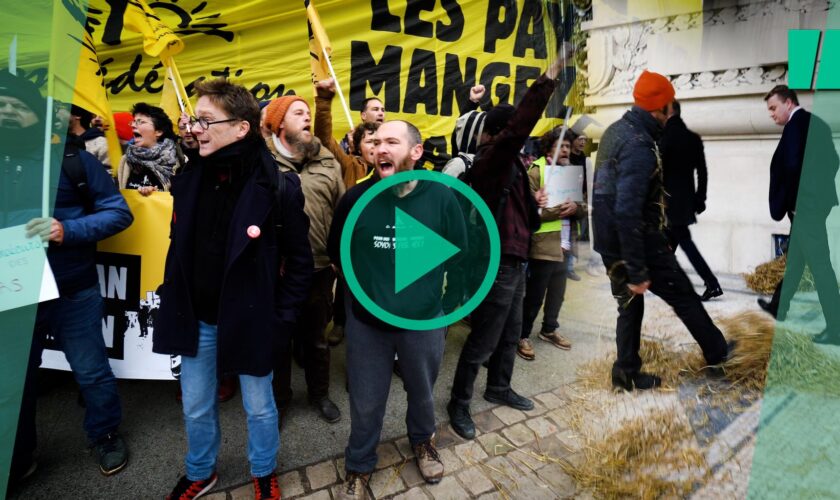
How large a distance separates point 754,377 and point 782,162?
638 millimetres

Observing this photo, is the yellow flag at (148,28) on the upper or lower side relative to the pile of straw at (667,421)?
upper

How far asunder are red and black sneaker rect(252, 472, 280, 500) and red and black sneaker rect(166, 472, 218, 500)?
0.87 feet

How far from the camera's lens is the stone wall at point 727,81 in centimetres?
110

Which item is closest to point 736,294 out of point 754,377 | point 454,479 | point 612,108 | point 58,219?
point 754,377

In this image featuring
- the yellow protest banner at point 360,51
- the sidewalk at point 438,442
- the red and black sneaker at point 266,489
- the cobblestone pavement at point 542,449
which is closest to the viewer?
the cobblestone pavement at point 542,449

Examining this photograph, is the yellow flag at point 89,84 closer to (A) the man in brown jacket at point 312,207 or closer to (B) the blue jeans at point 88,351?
(A) the man in brown jacket at point 312,207

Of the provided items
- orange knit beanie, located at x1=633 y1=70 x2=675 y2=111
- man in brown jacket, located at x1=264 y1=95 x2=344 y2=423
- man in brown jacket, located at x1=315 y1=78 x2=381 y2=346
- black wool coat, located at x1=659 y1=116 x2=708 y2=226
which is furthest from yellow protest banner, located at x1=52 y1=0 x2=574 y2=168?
black wool coat, located at x1=659 y1=116 x2=708 y2=226

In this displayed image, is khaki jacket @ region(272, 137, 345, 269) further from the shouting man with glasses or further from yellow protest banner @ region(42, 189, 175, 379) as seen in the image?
yellow protest banner @ region(42, 189, 175, 379)

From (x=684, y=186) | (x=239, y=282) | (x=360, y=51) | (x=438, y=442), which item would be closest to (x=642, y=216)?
(x=684, y=186)

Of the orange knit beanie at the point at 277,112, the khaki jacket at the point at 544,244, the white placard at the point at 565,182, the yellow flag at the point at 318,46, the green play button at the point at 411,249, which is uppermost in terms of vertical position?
the yellow flag at the point at 318,46

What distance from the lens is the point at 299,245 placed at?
79.9 inches

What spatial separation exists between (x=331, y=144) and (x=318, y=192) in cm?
62

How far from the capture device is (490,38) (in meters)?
5.24

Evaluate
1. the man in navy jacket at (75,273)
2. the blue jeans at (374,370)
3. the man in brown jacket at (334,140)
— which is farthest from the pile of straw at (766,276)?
the man in navy jacket at (75,273)
